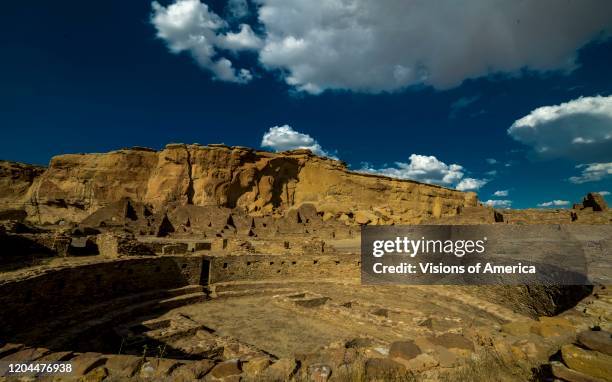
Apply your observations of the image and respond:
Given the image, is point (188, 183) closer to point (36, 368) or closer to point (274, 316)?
point (274, 316)

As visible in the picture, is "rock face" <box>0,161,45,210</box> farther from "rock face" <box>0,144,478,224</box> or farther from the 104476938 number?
the 104476938 number

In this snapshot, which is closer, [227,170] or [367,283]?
[367,283]

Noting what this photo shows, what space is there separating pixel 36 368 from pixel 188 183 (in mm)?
43377

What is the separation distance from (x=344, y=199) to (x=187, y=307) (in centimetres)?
4421

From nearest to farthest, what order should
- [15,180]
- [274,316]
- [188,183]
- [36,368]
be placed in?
[36,368] → [274,316] → [188,183] → [15,180]

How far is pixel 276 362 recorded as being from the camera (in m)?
4.71

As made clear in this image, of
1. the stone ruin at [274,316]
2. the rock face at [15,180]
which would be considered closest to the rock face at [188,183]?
the rock face at [15,180]

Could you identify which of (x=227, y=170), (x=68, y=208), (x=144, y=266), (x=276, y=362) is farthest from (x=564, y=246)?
(x=68, y=208)

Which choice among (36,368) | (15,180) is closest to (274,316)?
(36,368)

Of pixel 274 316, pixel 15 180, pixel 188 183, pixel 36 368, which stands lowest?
pixel 274 316

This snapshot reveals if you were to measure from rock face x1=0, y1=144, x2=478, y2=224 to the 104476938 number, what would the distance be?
136 ft

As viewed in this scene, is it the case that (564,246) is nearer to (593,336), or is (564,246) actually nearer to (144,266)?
(593,336)

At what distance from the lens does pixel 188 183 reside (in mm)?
45188

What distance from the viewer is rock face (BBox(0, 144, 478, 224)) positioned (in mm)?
43719
